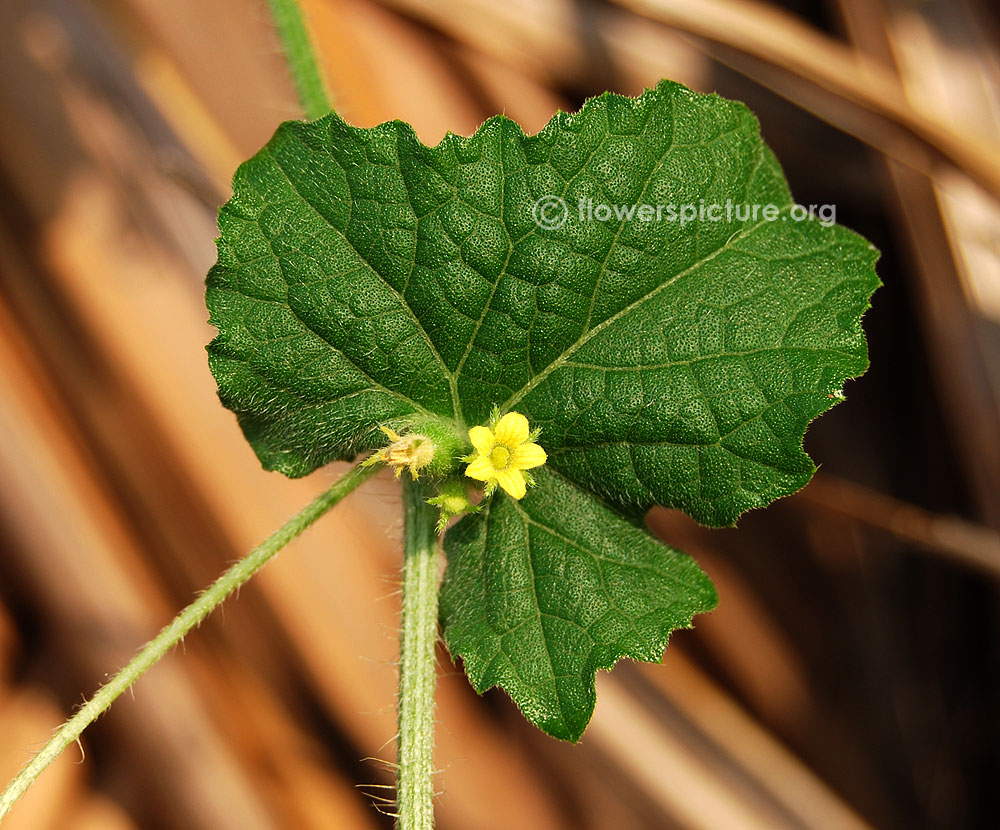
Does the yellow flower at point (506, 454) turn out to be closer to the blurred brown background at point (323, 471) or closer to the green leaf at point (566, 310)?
the green leaf at point (566, 310)

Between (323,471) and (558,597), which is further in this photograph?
(323,471)

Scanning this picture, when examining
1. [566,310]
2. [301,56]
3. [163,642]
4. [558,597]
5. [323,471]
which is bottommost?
[163,642]

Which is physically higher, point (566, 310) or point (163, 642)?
point (566, 310)

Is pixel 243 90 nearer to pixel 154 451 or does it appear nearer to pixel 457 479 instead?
pixel 154 451

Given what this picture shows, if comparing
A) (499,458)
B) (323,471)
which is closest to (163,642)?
(499,458)

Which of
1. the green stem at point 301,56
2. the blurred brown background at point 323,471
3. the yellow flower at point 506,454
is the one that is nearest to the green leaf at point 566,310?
the yellow flower at point 506,454

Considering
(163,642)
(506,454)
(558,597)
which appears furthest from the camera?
(558,597)

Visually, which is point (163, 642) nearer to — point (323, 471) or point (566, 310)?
point (566, 310)
